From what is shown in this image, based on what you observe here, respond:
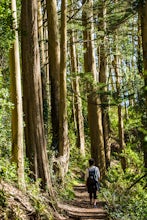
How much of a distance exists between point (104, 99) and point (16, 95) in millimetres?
10256

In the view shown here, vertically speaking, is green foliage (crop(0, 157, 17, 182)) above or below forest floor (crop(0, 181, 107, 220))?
above

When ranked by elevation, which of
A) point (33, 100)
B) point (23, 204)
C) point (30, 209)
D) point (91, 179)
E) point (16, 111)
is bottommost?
point (91, 179)

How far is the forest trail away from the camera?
10781 millimetres

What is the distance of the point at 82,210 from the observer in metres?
11.9

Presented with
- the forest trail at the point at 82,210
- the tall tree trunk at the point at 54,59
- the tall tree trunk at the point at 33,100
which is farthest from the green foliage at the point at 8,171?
the tall tree trunk at the point at 54,59

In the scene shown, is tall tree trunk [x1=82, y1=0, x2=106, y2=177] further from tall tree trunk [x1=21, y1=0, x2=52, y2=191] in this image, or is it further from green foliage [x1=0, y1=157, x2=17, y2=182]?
green foliage [x1=0, y1=157, x2=17, y2=182]

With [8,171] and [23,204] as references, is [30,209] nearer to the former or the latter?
[23,204]

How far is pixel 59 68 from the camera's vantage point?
1625 centimetres

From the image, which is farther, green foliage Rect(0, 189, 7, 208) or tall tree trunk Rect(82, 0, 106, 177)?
tall tree trunk Rect(82, 0, 106, 177)

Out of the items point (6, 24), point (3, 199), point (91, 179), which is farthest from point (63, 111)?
point (3, 199)

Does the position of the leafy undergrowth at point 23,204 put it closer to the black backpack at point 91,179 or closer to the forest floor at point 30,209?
the forest floor at point 30,209

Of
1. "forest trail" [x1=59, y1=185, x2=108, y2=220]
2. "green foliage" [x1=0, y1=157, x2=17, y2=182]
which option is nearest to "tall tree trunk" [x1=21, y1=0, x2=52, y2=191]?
"forest trail" [x1=59, y1=185, x2=108, y2=220]

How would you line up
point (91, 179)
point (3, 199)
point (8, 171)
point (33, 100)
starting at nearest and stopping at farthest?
1. point (3, 199)
2. point (8, 171)
3. point (33, 100)
4. point (91, 179)

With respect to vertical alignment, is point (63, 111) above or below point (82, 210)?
above
